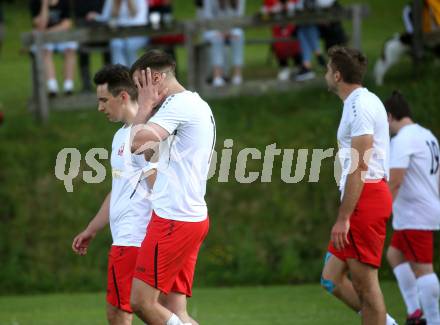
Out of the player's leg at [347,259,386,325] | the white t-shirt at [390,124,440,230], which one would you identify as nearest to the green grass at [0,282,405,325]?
the white t-shirt at [390,124,440,230]

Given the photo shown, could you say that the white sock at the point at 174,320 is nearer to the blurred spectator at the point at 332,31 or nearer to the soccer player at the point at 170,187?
the soccer player at the point at 170,187

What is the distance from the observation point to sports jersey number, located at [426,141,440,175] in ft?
34.8

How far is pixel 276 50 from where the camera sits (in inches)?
722

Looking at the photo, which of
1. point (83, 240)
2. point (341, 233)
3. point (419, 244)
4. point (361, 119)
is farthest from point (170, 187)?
point (419, 244)

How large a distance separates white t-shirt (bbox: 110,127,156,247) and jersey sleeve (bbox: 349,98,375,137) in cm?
169

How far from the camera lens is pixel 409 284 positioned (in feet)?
35.8

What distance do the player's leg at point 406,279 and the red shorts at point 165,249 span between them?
12.3 feet

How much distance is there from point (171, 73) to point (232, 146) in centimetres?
819

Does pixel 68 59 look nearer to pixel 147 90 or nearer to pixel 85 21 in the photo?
pixel 85 21

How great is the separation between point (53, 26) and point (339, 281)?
32.2ft

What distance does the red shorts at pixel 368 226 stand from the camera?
850 cm

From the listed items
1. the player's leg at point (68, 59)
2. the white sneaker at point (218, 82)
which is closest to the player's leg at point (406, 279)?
the white sneaker at point (218, 82)

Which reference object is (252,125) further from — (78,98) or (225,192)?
(78,98)

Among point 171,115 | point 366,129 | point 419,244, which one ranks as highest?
point 171,115
